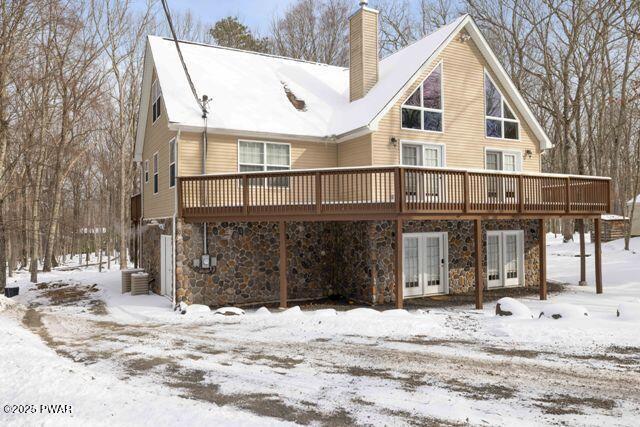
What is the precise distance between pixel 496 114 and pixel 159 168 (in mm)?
12501

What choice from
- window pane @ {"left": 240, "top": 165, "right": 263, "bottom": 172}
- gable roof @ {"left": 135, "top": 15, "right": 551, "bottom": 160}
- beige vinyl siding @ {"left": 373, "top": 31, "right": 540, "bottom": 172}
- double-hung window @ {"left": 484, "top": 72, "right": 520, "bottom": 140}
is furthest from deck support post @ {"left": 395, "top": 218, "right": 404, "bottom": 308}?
double-hung window @ {"left": 484, "top": 72, "right": 520, "bottom": 140}

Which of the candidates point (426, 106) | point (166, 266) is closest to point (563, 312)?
point (426, 106)

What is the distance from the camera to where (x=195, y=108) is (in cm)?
1404

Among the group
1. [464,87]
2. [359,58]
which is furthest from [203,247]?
[464,87]

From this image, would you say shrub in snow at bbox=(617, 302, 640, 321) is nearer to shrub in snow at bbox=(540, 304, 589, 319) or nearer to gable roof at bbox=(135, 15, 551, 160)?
shrub in snow at bbox=(540, 304, 589, 319)

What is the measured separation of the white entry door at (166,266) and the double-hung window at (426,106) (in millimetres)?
8691

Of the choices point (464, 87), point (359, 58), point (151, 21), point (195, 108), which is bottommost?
point (195, 108)

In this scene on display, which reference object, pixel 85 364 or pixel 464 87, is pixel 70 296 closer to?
pixel 85 364

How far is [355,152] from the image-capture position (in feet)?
49.9

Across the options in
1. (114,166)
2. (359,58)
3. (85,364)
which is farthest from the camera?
(114,166)

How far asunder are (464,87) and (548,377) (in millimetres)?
11910

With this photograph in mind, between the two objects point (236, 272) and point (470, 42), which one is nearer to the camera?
point (236, 272)

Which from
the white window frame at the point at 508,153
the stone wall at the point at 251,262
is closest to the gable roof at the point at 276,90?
the white window frame at the point at 508,153

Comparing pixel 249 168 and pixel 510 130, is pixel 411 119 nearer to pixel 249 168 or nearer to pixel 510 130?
pixel 510 130
